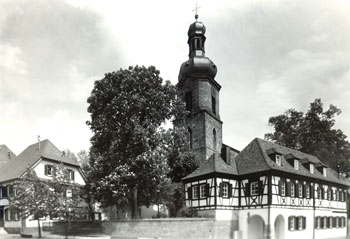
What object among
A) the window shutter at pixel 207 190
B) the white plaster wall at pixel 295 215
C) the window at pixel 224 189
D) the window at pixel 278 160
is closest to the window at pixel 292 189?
the white plaster wall at pixel 295 215

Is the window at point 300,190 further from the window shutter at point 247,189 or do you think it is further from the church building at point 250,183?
the window shutter at point 247,189

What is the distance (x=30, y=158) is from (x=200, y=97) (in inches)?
752

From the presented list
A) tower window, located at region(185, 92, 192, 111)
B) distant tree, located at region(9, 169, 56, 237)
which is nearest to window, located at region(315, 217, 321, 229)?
tower window, located at region(185, 92, 192, 111)

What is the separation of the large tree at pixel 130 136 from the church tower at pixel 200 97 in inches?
135

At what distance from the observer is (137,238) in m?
27.1

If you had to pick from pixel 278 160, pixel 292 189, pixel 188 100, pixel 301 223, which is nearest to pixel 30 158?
pixel 188 100

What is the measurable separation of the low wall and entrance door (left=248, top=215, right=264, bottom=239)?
1298 mm

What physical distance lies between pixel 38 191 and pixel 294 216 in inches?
810

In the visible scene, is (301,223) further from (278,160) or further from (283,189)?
(278,160)

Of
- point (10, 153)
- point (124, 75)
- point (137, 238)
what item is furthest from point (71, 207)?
point (10, 153)

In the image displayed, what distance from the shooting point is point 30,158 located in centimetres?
3838

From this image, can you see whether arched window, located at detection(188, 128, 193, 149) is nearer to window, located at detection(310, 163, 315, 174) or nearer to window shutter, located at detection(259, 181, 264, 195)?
window shutter, located at detection(259, 181, 264, 195)

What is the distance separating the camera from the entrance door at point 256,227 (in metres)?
29.7

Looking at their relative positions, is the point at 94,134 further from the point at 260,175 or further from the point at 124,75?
the point at 260,175
